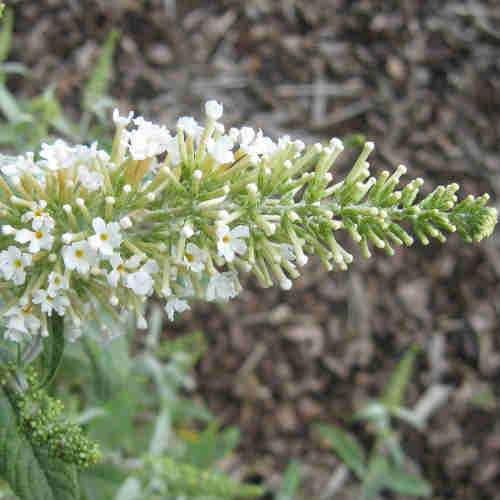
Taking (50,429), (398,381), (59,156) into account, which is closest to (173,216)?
(59,156)

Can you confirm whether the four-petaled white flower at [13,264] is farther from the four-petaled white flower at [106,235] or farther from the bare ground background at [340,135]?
the bare ground background at [340,135]

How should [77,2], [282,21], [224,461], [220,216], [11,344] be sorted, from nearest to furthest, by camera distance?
1. [220,216]
2. [11,344]
3. [224,461]
4. [77,2]
5. [282,21]

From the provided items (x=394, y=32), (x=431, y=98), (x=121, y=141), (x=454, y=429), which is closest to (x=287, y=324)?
(x=454, y=429)

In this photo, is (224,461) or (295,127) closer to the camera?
(224,461)

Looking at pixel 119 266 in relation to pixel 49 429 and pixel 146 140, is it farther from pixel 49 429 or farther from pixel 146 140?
pixel 49 429

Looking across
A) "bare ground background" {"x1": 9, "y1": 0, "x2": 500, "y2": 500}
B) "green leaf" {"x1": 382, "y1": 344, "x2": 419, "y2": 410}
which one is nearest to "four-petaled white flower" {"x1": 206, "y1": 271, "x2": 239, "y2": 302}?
"green leaf" {"x1": 382, "y1": 344, "x2": 419, "y2": 410}

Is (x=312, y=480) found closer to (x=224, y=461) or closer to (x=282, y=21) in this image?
(x=224, y=461)

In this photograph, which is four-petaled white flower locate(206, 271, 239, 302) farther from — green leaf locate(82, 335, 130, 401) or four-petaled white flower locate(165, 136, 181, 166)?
green leaf locate(82, 335, 130, 401)
